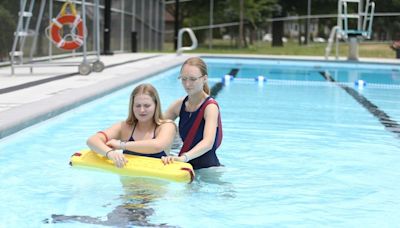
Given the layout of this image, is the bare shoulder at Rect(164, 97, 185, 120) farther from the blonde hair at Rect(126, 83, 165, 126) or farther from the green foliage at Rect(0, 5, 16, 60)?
the green foliage at Rect(0, 5, 16, 60)

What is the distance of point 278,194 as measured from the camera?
4297 mm

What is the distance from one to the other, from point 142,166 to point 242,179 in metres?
0.80

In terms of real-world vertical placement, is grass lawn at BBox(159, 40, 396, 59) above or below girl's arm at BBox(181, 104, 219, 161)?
above

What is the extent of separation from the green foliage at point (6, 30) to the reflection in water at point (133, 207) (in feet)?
30.5

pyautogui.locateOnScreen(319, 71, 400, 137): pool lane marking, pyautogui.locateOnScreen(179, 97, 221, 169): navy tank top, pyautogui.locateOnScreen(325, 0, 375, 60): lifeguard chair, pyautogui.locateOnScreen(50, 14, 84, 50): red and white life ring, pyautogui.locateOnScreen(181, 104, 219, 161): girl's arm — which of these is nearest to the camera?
pyautogui.locateOnScreen(181, 104, 219, 161): girl's arm

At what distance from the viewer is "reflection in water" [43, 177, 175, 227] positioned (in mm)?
3449

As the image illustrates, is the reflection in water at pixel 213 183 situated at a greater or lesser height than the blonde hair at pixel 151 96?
lesser

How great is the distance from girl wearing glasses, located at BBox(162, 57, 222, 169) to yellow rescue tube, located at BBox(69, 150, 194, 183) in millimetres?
69

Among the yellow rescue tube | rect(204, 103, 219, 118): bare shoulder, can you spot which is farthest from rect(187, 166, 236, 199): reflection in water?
rect(204, 103, 219, 118): bare shoulder

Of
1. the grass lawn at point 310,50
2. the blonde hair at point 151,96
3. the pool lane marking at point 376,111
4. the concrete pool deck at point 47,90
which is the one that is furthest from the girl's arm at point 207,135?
the grass lawn at point 310,50

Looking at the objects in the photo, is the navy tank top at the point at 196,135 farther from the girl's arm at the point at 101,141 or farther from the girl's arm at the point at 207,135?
the girl's arm at the point at 101,141

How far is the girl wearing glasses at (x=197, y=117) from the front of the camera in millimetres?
4340

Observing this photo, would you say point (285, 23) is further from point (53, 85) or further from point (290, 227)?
point (290, 227)

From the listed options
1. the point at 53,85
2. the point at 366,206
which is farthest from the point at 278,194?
the point at 53,85
